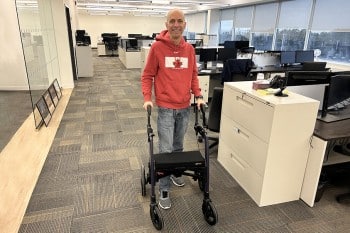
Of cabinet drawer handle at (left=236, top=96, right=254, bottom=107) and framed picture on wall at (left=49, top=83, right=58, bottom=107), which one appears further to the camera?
framed picture on wall at (left=49, top=83, right=58, bottom=107)

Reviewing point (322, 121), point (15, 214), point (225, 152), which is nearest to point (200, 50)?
point (225, 152)

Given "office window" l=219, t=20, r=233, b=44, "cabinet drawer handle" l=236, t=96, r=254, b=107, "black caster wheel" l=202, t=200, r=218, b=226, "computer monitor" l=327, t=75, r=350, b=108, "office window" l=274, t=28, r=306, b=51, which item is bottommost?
"black caster wheel" l=202, t=200, r=218, b=226

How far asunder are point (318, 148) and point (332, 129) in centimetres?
21

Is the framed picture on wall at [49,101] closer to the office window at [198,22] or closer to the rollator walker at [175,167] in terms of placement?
the rollator walker at [175,167]

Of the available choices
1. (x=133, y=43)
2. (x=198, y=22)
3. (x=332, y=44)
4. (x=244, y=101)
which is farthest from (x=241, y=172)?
(x=198, y=22)

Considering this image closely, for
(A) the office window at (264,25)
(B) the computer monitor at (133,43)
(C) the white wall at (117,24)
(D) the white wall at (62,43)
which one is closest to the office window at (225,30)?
(A) the office window at (264,25)

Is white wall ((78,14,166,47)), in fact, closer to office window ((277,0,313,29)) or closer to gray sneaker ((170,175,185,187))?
office window ((277,0,313,29))

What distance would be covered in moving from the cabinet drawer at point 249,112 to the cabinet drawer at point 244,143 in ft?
0.18

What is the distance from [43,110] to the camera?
12.6 ft

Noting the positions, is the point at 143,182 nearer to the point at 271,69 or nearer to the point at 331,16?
the point at 271,69

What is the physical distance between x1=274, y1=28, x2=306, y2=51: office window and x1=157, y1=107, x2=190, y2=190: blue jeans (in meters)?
6.20

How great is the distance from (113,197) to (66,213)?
1.28ft

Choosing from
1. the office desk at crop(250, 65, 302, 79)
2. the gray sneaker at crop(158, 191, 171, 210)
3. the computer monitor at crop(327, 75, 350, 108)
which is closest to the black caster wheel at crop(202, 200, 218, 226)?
the gray sneaker at crop(158, 191, 171, 210)

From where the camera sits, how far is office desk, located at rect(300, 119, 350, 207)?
1.95 meters
